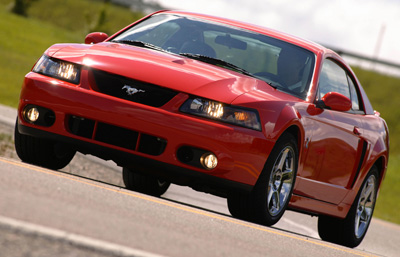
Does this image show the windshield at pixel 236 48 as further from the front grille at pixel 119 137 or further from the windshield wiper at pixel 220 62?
the front grille at pixel 119 137

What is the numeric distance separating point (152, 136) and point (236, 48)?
1.59 meters

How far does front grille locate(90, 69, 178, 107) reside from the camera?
722 cm

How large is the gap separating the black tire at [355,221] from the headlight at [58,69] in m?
3.24

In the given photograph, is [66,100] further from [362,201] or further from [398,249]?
[398,249]

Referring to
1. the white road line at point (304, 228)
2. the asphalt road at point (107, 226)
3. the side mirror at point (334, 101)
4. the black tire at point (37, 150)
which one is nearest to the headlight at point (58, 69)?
the black tire at point (37, 150)

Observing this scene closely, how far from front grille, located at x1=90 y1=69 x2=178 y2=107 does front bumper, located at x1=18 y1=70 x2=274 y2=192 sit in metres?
0.07

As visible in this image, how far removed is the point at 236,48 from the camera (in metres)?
8.43

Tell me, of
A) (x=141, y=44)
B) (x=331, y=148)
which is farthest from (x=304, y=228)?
(x=141, y=44)

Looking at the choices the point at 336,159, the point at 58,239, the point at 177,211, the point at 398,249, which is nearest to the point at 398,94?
the point at 398,249

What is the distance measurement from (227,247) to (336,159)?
3168mm

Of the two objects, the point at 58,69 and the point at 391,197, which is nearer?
the point at 58,69

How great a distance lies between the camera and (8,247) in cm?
450

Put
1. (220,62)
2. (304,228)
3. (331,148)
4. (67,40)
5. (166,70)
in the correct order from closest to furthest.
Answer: (166,70) → (220,62) → (331,148) → (304,228) → (67,40)

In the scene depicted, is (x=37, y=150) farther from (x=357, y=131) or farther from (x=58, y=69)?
(x=357, y=131)
